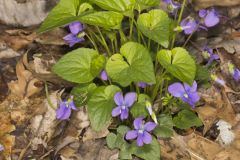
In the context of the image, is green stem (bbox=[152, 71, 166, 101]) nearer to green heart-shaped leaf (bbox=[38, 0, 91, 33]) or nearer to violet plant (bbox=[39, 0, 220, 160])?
violet plant (bbox=[39, 0, 220, 160])

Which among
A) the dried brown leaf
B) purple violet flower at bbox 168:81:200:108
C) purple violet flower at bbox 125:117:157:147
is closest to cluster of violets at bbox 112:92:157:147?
purple violet flower at bbox 125:117:157:147

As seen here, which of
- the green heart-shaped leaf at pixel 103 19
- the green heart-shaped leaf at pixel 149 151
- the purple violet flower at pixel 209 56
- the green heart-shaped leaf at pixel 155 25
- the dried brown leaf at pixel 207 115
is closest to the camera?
the green heart-shaped leaf at pixel 103 19

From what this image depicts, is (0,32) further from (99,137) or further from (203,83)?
(203,83)

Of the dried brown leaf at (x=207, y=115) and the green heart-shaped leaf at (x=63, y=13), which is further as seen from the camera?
the dried brown leaf at (x=207, y=115)

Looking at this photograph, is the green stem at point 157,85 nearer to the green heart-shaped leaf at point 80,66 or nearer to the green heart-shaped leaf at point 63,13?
the green heart-shaped leaf at point 80,66

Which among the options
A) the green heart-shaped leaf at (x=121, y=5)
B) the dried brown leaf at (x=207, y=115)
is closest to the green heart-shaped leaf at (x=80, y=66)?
the green heart-shaped leaf at (x=121, y=5)

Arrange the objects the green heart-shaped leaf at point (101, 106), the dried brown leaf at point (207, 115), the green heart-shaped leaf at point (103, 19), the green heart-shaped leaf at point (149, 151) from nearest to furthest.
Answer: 1. the green heart-shaped leaf at point (103, 19)
2. the green heart-shaped leaf at point (101, 106)
3. the green heart-shaped leaf at point (149, 151)
4. the dried brown leaf at point (207, 115)

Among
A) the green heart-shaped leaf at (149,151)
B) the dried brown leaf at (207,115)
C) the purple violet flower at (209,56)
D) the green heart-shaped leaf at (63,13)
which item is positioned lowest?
the dried brown leaf at (207,115)
